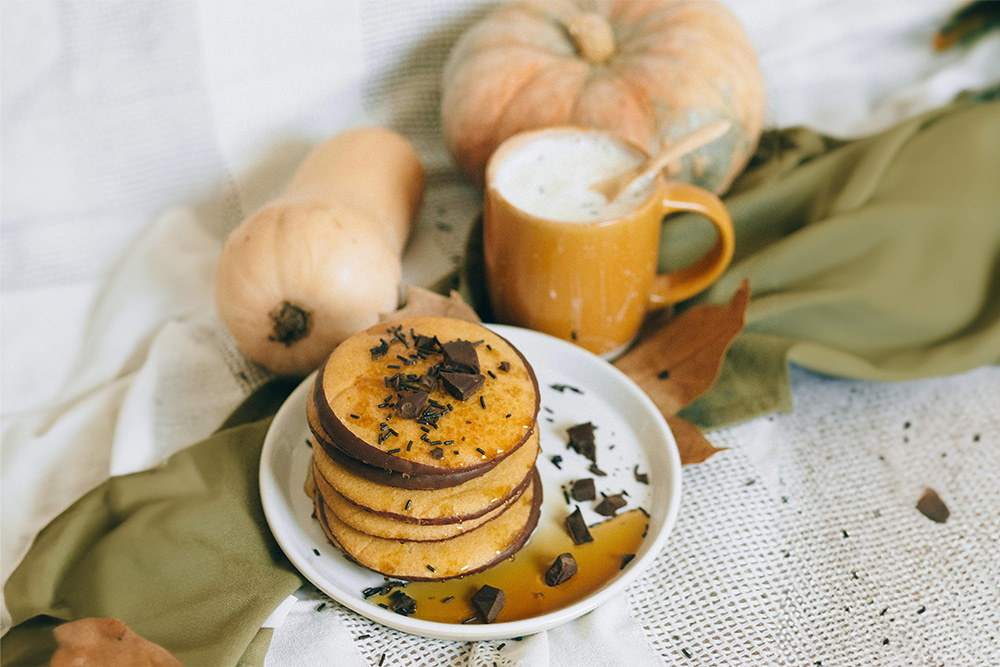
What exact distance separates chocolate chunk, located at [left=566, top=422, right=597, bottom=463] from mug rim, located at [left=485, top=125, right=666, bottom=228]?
24 centimetres

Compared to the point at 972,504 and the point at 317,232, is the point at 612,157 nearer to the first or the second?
the point at 317,232

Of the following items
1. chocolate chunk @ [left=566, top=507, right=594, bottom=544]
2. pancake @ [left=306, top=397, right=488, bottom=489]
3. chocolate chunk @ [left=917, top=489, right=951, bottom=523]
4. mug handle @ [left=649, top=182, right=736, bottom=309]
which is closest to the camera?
pancake @ [left=306, top=397, right=488, bottom=489]

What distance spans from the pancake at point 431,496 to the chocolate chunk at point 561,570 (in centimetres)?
8

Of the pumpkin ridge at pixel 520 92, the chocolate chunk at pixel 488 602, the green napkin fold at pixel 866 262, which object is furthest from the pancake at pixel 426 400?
the pumpkin ridge at pixel 520 92

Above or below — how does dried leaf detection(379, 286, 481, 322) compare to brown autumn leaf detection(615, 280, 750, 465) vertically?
above

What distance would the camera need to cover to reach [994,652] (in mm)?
776

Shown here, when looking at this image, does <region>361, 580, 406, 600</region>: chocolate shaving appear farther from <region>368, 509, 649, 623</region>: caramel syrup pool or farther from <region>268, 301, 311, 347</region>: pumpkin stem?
<region>268, 301, 311, 347</region>: pumpkin stem

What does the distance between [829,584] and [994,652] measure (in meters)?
0.16

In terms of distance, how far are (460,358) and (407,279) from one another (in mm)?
486

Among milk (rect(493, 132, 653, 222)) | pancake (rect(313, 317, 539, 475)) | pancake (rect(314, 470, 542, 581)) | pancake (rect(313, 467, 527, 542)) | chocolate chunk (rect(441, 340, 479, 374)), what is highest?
milk (rect(493, 132, 653, 222))

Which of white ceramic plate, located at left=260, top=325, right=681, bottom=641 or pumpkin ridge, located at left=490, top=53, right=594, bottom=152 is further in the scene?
pumpkin ridge, located at left=490, top=53, right=594, bottom=152

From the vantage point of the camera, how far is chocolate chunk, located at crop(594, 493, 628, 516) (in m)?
0.83

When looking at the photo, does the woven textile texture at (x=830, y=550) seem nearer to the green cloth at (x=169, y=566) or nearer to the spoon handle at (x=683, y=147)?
the green cloth at (x=169, y=566)

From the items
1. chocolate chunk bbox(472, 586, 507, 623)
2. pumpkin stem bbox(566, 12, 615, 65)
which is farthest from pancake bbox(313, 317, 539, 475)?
pumpkin stem bbox(566, 12, 615, 65)
